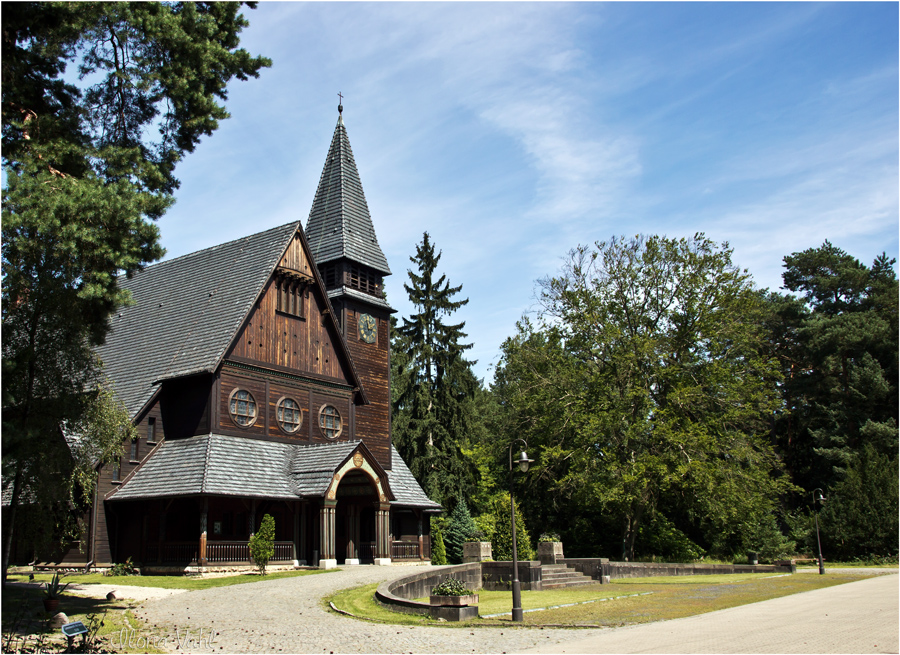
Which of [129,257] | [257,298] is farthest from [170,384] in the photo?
[129,257]

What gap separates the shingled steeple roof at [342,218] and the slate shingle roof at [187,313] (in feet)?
15.6

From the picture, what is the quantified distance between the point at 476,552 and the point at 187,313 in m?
17.2

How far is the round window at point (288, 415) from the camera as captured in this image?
31.4m

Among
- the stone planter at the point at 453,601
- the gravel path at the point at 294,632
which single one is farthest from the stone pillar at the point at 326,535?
the stone planter at the point at 453,601

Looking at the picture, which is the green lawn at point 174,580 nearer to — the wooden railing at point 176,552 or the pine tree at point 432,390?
the wooden railing at point 176,552

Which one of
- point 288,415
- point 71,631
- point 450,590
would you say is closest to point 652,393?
point 288,415

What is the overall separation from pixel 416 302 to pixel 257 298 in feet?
74.9

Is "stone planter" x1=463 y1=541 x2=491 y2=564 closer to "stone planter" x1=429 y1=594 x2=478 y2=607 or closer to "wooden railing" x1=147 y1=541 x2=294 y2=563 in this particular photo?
"wooden railing" x1=147 y1=541 x2=294 y2=563

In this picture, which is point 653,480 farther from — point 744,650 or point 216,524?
point 744,650

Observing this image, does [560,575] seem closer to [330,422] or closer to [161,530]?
[330,422]

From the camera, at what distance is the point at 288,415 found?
3191 centimetres

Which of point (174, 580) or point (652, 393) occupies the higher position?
point (652, 393)

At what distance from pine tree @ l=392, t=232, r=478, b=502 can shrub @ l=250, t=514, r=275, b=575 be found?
68.8 ft

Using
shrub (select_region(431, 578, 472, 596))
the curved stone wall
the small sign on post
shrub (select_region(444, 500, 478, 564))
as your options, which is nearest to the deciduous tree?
shrub (select_region(444, 500, 478, 564))
